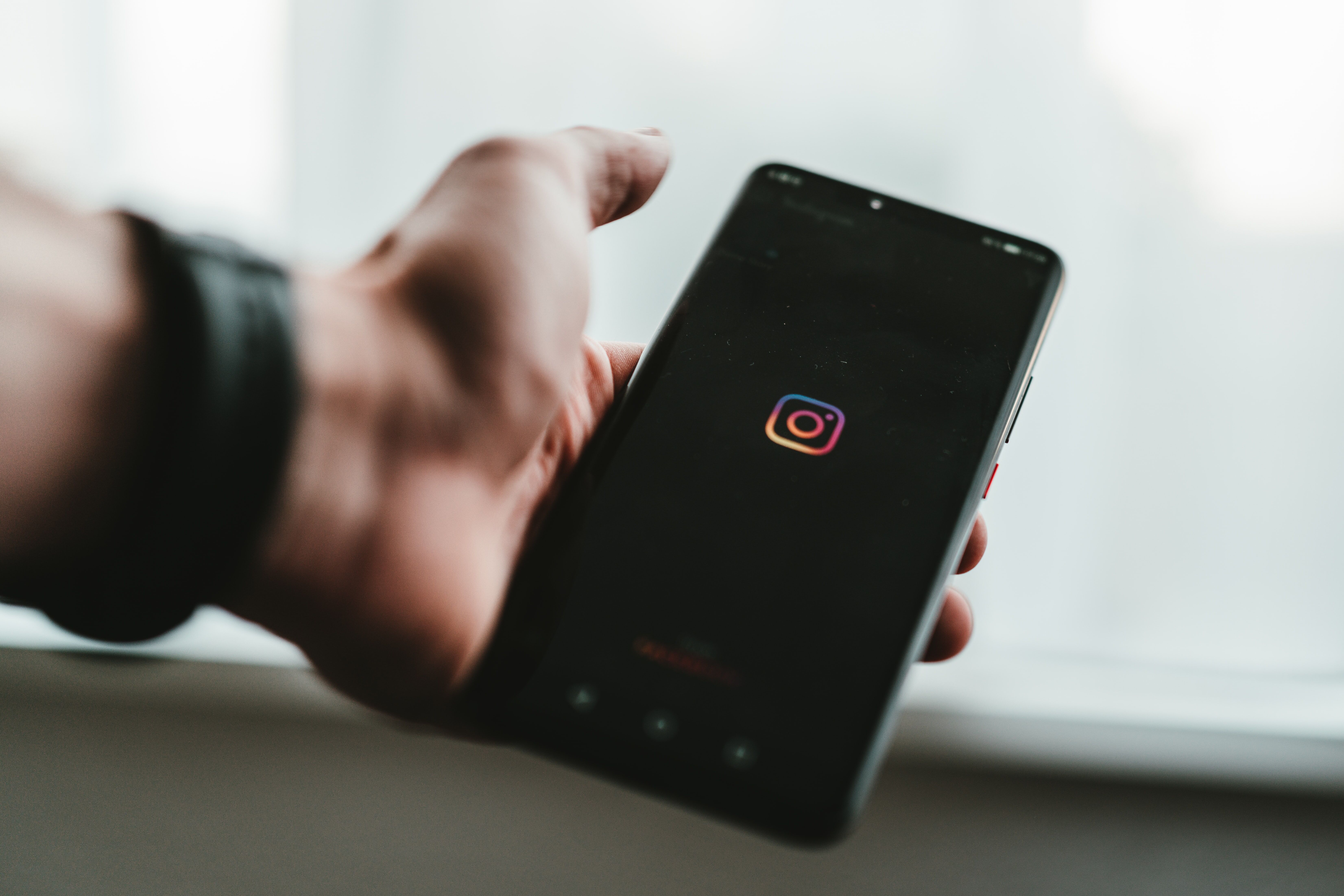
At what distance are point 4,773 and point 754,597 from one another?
2.72 ft

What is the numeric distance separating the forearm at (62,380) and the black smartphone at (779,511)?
166 millimetres

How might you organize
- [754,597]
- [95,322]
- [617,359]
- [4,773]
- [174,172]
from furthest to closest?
1. [4,773]
2. [174,172]
3. [617,359]
4. [754,597]
5. [95,322]

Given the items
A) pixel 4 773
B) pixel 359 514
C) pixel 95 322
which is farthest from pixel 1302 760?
pixel 4 773

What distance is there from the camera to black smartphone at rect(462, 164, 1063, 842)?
373 millimetres

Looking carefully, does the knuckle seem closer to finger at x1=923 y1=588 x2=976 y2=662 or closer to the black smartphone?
the black smartphone

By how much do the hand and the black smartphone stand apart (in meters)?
0.03

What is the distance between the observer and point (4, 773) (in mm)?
838

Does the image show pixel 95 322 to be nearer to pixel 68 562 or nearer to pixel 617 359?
pixel 68 562

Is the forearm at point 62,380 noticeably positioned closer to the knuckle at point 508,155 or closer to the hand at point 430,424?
the hand at point 430,424

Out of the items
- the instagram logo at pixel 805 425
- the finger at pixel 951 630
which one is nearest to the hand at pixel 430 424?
the instagram logo at pixel 805 425

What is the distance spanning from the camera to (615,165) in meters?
0.49

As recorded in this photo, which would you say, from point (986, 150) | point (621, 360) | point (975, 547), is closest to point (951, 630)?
point (975, 547)

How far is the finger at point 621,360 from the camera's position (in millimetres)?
560

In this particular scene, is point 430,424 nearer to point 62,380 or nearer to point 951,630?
point 62,380
